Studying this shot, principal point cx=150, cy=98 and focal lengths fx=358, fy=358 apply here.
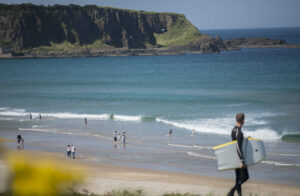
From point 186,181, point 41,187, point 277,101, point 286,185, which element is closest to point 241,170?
point 41,187

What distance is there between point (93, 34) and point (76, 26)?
781cm

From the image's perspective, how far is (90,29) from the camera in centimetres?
15288

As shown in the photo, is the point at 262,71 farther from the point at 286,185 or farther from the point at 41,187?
the point at 41,187

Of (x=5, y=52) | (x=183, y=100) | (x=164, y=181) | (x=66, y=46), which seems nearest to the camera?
(x=164, y=181)

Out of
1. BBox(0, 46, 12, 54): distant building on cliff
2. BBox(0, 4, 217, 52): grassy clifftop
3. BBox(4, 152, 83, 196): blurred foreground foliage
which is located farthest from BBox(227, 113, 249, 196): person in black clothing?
BBox(0, 46, 12, 54): distant building on cliff

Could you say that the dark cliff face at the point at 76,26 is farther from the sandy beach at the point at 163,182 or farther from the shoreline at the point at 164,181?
the sandy beach at the point at 163,182

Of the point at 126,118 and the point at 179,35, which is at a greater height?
the point at 179,35

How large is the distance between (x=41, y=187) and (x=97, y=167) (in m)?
16.5

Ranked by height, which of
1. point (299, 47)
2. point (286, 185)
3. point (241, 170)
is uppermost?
point (299, 47)

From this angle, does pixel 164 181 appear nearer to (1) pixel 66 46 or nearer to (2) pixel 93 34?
(1) pixel 66 46

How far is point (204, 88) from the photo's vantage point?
172 feet

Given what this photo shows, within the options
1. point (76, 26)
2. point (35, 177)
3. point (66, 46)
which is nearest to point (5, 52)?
point (66, 46)

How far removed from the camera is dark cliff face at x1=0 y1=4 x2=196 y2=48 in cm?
13612

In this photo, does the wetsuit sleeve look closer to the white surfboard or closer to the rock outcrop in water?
the white surfboard
